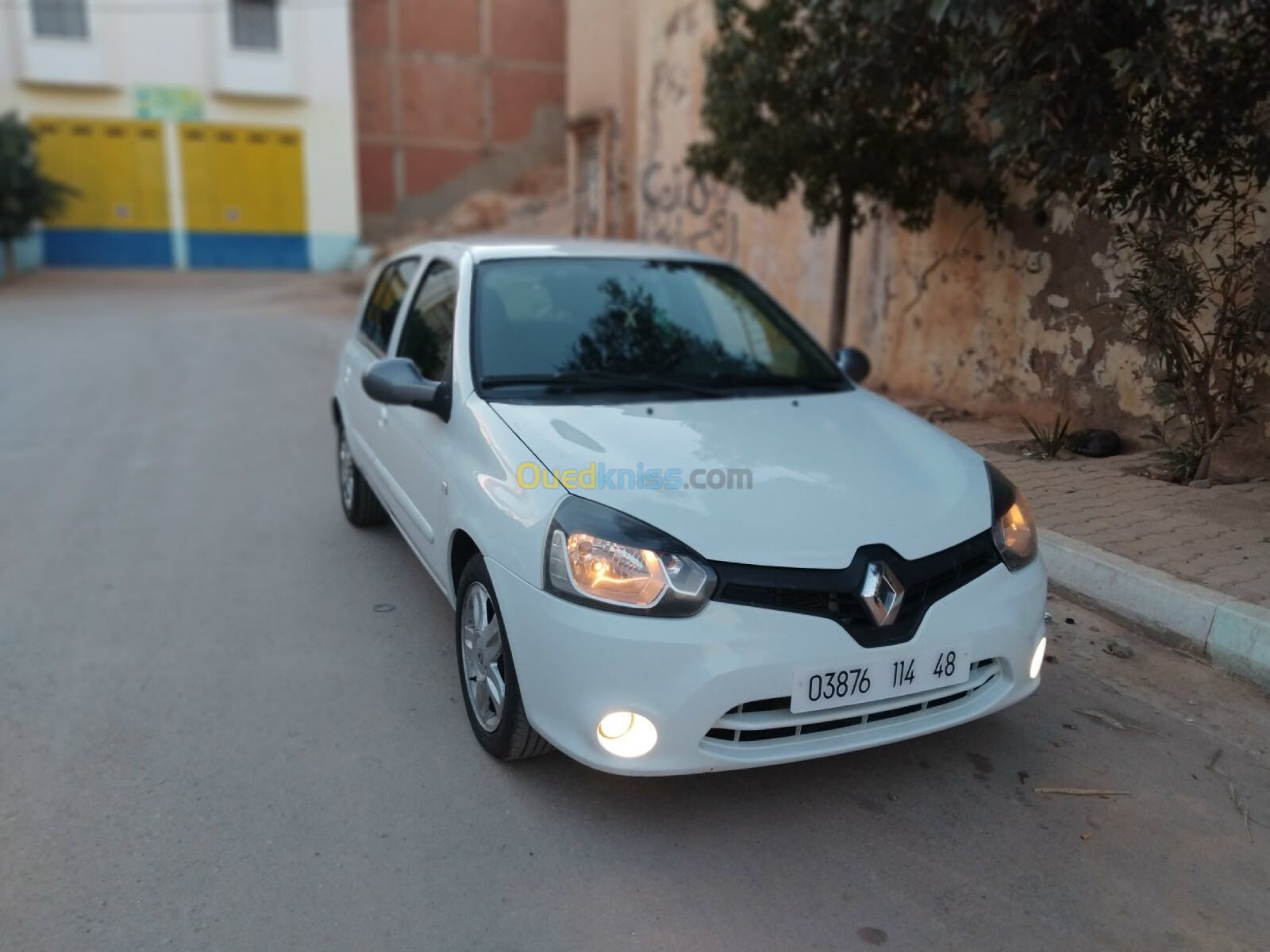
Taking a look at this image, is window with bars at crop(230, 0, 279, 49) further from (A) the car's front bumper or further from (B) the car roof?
(A) the car's front bumper

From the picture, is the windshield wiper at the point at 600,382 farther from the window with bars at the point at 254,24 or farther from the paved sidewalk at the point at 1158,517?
the window with bars at the point at 254,24

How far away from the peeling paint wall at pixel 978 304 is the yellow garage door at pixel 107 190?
2204 cm

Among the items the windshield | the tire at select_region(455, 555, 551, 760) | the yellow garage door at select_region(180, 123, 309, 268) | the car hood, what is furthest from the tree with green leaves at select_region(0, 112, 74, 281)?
the tire at select_region(455, 555, 551, 760)

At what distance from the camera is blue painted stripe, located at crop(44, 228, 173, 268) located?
28781 mm

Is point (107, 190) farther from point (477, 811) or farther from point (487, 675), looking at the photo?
point (477, 811)

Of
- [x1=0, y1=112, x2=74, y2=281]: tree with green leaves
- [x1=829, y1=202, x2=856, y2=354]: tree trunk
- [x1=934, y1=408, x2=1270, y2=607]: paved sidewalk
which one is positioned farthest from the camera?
[x1=0, y1=112, x2=74, y2=281]: tree with green leaves

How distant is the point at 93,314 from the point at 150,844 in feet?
60.7

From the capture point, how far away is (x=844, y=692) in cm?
270

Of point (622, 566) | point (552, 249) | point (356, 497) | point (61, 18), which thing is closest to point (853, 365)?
point (552, 249)

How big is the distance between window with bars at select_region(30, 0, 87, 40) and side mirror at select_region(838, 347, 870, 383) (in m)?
30.3

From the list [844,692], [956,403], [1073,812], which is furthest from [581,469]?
[956,403]

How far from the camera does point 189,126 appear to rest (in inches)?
1129

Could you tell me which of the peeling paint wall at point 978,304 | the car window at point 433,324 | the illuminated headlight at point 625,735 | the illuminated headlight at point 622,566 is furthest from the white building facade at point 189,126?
the illuminated headlight at point 625,735

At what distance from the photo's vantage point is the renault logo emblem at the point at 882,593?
2.71m
